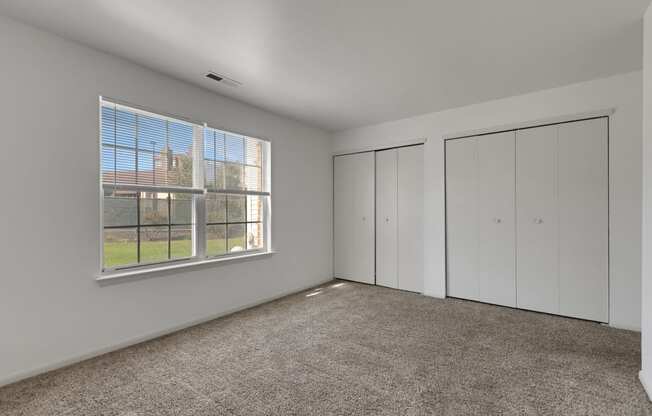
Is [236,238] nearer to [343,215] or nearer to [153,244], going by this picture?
[153,244]

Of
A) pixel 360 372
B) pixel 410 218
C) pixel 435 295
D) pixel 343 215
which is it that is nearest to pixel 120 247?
pixel 360 372

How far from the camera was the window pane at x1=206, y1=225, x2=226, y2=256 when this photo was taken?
354 centimetres

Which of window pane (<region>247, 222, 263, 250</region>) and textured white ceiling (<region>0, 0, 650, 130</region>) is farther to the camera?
window pane (<region>247, 222, 263, 250</region>)

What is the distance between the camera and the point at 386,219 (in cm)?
489

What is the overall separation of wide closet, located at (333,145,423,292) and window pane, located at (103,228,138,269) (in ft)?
10.5

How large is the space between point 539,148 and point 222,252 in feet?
12.8

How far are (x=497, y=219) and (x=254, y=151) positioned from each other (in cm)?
323

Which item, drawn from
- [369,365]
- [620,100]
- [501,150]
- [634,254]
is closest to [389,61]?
[501,150]

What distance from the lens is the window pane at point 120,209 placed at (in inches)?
108

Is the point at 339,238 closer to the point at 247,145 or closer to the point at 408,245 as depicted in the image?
the point at 408,245

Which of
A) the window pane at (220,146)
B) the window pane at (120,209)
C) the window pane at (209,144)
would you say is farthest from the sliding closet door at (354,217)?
the window pane at (120,209)

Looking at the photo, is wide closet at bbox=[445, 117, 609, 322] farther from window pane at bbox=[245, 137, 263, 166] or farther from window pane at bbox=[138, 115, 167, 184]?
window pane at bbox=[138, 115, 167, 184]

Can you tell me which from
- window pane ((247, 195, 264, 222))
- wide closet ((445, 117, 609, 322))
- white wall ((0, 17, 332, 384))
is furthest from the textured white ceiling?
window pane ((247, 195, 264, 222))

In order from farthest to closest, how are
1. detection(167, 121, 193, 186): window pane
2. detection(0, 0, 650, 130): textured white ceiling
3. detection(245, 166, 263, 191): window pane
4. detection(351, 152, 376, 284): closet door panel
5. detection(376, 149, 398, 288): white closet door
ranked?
detection(351, 152, 376, 284): closet door panel
detection(376, 149, 398, 288): white closet door
detection(245, 166, 263, 191): window pane
detection(167, 121, 193, 186): window pane
detection(0, 0, 650, 130): textured white ceiling
